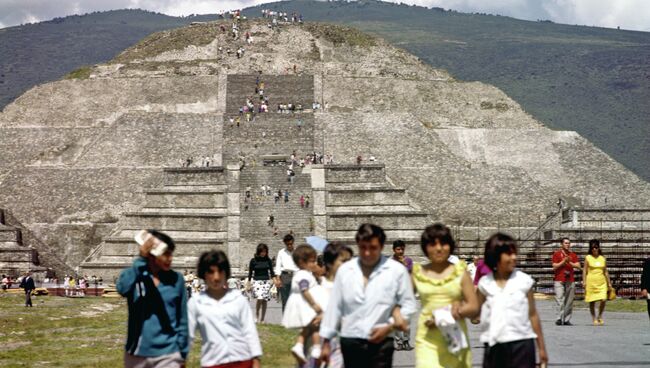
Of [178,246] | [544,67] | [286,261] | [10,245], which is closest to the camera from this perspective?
[286,261]

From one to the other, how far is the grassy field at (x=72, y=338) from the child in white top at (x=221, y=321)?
5160mm

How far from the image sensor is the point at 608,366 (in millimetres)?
14461

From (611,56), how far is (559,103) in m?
34.2

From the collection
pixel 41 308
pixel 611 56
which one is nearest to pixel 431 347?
pixel 41 308

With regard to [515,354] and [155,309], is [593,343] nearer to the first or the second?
[515,354]

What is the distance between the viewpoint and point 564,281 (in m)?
21.8

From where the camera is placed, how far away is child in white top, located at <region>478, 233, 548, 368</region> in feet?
33.4

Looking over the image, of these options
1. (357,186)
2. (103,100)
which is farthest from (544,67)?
(357,186)

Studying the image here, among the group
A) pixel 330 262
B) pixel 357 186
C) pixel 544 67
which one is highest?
pixel 544 67

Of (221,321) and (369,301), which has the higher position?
(369,301)

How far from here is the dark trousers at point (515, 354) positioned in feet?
33.3

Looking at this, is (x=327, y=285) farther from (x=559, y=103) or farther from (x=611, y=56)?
(x=611, y=56)

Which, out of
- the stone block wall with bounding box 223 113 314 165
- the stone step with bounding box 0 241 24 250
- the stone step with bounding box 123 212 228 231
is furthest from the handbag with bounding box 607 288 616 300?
the stone block wall with bounding box 223 113 314 165

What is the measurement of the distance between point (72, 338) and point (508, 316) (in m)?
10.3
